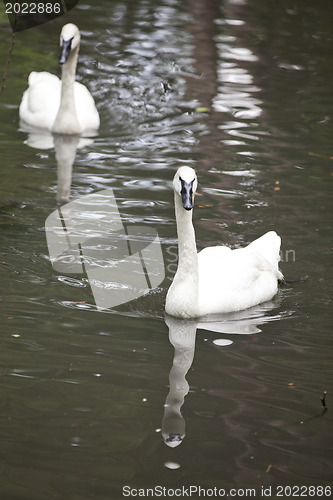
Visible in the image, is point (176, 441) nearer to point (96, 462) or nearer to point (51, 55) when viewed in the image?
point (96, 462)

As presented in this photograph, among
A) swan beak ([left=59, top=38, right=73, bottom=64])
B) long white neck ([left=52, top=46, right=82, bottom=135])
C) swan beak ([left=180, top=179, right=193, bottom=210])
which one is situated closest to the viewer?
swan beak ([left=180, top=179, right=193, bottom=210])

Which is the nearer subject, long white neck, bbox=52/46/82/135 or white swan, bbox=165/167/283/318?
white swan, bbox=165/167/283/318

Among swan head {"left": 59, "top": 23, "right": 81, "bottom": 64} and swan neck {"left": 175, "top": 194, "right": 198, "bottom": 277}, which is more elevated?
swan neck {"left": 175, "top": 194, "right": 198, "bottom": 277}

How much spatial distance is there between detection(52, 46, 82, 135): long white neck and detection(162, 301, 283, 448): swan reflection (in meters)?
5.35

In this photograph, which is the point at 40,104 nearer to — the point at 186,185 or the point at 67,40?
the point at 67,40

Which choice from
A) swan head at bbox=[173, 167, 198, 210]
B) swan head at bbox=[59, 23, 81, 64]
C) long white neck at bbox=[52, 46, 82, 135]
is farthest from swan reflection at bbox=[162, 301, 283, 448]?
swan head at bbox=[59, 23, 81, 64]

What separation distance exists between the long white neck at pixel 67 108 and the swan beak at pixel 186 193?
5585 millimetres

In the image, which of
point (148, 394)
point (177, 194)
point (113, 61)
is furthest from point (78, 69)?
point (148, 394)

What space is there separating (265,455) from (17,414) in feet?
5.16

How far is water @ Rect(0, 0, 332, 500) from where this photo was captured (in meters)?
5.56

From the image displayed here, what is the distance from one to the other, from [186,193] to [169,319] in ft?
3.49

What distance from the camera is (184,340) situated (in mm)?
7098

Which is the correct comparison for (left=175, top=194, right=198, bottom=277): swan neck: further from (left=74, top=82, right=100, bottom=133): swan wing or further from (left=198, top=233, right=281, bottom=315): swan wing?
(left=74, top=82, right=100, bottom=133): swan wing

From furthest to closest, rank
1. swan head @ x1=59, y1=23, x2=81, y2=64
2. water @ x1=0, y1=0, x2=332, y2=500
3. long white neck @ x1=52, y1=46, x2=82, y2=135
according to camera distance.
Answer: long white neck @ x1=52, y1=46, x2=82, y2=135
swan head @ x1=59, y1=23, x2=81, y2=64
water @ x1=0, y1=0, x2=332, y2=500
